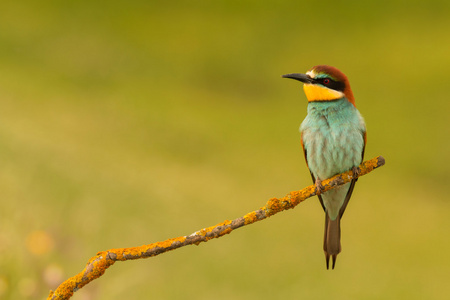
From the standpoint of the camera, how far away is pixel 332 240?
1.68 m

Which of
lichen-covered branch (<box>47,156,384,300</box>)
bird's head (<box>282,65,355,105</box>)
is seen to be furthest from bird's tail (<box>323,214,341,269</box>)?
lichen-covered branch (<box>47,156,384,300</box>)

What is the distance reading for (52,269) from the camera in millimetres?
2094

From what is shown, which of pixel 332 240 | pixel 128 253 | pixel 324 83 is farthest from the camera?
pixel 332 240

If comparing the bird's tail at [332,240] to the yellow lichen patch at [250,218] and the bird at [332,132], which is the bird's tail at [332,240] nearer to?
the bird at [332,132]

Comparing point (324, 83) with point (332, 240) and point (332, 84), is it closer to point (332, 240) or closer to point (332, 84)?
point (332, 84)

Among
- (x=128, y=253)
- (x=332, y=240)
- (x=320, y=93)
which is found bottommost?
(x=332, y=240)

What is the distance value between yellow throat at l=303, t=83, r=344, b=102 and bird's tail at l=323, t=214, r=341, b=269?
429 mm

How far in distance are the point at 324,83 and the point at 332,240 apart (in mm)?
506

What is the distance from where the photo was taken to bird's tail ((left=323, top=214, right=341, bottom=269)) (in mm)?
1657

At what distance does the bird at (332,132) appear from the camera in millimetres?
1588

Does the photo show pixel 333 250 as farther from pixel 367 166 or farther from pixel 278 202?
pixel 278 202

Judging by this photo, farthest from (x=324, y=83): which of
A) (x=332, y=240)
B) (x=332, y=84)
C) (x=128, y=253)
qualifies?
(x=128, y=253)

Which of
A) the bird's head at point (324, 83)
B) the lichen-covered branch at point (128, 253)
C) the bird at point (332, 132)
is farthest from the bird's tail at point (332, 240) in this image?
the lichen-covered branch at point (128, 253)

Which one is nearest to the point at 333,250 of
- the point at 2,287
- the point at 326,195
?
the point at 326,195
